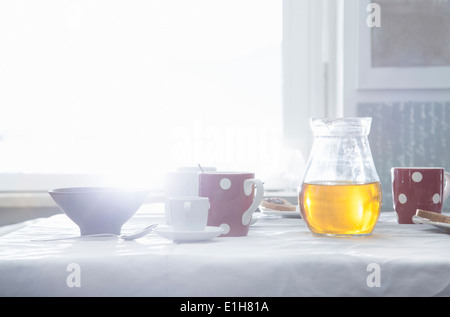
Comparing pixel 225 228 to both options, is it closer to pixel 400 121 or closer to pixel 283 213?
pixel 283 213

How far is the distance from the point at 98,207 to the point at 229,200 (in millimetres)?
208

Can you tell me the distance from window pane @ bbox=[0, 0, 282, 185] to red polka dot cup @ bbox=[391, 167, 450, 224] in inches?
54.3

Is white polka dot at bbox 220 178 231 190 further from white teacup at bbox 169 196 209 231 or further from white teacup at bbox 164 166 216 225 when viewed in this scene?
white teacup at bbox 164 166 216 225

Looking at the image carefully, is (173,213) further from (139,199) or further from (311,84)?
(311,84)

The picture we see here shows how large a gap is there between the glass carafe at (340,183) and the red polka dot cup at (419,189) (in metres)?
0.24

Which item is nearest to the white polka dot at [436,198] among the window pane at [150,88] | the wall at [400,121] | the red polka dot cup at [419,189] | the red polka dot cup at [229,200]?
the red polka dot cup at [419,189]

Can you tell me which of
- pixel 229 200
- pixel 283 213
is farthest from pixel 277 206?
pixel 229 200

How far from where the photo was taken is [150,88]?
8.54ft

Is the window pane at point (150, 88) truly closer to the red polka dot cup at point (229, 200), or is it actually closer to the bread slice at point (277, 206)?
the bread slice at point (277, 206)

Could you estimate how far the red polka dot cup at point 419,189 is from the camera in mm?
1188

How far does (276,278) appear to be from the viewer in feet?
2.52

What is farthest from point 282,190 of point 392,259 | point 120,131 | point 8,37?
point 392,259

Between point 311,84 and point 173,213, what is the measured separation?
1.73 m

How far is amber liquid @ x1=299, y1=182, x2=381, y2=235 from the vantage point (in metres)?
0.93
